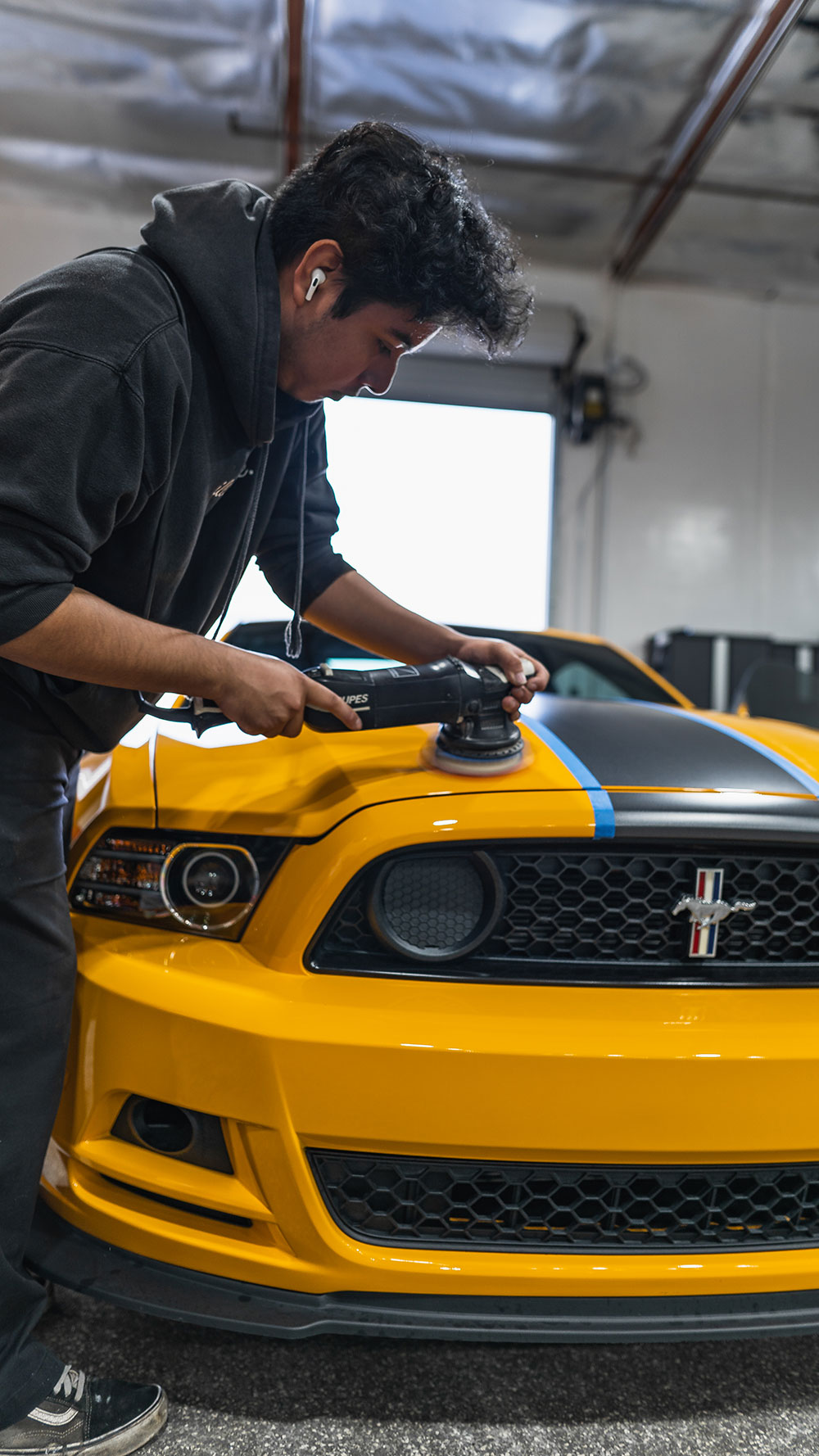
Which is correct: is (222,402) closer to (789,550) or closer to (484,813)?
(484,813)

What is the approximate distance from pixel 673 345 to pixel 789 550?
1.75m

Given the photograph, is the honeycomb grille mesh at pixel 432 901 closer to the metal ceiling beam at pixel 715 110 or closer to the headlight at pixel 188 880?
the headlight at pixel 188 880

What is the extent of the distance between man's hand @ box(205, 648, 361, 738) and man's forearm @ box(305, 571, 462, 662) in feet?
1.69

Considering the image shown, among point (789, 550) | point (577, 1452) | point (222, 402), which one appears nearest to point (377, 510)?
point (222, 402)

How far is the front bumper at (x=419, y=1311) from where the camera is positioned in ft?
3.27

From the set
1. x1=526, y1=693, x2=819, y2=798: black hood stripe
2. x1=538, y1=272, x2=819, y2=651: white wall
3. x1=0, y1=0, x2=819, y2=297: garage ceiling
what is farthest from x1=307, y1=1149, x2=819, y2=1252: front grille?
x1=538, y1=272, x2=819, y2=651: white wall

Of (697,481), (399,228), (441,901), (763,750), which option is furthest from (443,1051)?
(697,481)

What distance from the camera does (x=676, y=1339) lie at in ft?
3.37

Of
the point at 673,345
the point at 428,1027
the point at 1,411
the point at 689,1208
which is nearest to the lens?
the point at 1,411

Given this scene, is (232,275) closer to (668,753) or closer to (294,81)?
A: (668,753)

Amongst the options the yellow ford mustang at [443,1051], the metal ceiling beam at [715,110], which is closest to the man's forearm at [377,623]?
the yellow ford mustang at [443,1051]

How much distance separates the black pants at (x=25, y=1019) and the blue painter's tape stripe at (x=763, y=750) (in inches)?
38.6

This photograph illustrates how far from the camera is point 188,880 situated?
1.16 meters

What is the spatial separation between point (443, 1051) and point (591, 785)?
38cm
